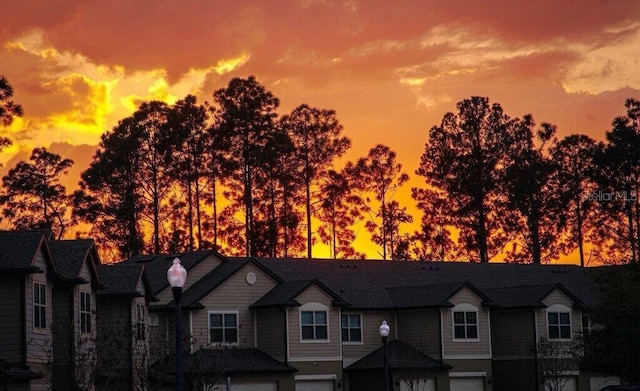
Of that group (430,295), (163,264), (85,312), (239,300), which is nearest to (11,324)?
(85,312)

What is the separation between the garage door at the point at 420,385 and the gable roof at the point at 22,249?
22005 mm

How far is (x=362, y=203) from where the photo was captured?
98000mm

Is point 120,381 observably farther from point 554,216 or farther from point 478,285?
point 554,216

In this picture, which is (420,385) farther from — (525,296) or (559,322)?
(559,322)

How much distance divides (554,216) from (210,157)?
98.1 ft

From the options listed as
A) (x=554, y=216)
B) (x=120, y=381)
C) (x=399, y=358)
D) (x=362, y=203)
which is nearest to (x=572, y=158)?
(x=554, y=216)

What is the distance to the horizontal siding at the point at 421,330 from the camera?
215ft

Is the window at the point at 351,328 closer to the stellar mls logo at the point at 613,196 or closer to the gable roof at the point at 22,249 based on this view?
the gable roof at the point at 22,249

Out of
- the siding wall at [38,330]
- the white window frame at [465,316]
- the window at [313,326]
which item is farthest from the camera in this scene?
the white window frame at [465,316]

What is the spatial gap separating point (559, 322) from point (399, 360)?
10.2 m

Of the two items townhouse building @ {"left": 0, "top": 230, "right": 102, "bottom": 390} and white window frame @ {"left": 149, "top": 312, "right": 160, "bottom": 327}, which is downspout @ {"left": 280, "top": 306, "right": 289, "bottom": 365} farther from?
townhouse building @ {"left": 0, "top": 230, "right": 102, "bottom": 390}

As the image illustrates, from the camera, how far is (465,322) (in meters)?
66.4

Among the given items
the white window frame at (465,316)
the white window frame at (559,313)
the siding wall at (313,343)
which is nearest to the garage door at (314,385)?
the siding wall at (313,343)

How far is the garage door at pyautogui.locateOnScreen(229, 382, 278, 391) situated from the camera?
5969cm
